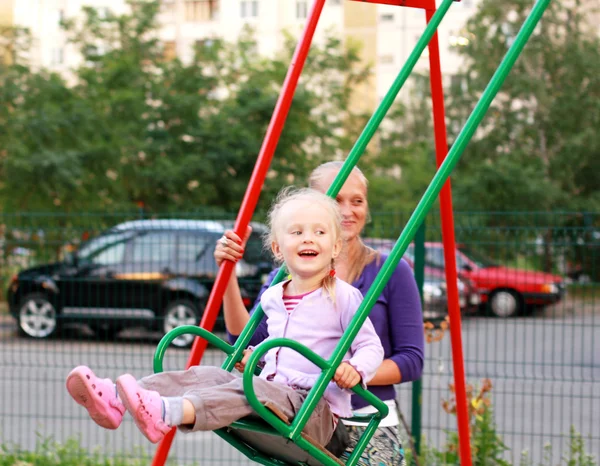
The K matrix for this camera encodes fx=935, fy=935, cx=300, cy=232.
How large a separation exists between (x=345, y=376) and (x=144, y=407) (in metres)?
0.49

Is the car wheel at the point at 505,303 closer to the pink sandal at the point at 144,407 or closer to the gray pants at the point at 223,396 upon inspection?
the gray pants at the point at 223,396

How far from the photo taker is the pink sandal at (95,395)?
2113 mm

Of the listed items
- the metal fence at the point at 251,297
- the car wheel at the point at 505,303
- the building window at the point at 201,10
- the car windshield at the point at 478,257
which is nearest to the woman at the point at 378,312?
the metal fence at the point at 251,297

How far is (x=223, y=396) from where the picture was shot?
2164 millimetres

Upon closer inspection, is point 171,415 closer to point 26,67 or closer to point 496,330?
point 496,330

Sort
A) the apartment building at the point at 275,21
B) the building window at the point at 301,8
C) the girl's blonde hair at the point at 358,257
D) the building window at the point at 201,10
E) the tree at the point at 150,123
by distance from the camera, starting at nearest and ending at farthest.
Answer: the girl's blonde hair at the point at 358,257
the tree at the point at 150,123
the apartment building at the point at 275,21
the building window at the point at 301,8
the building window at the point at 201,10

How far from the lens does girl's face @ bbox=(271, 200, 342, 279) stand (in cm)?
237

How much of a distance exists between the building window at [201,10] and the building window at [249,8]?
1.17m

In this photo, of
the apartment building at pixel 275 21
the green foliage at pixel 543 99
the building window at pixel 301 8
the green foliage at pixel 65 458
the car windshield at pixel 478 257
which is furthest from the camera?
the building window at pixel 301 8

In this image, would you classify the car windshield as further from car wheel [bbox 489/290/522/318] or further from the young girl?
the young girl

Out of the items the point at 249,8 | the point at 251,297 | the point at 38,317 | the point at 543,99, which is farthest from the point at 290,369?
the point at 249,8

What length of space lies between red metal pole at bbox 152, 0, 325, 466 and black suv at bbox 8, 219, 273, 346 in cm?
341

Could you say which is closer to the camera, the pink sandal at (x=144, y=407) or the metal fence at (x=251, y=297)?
the pink sandal at (x=144, y=407)

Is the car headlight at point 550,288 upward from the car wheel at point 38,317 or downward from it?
upward
